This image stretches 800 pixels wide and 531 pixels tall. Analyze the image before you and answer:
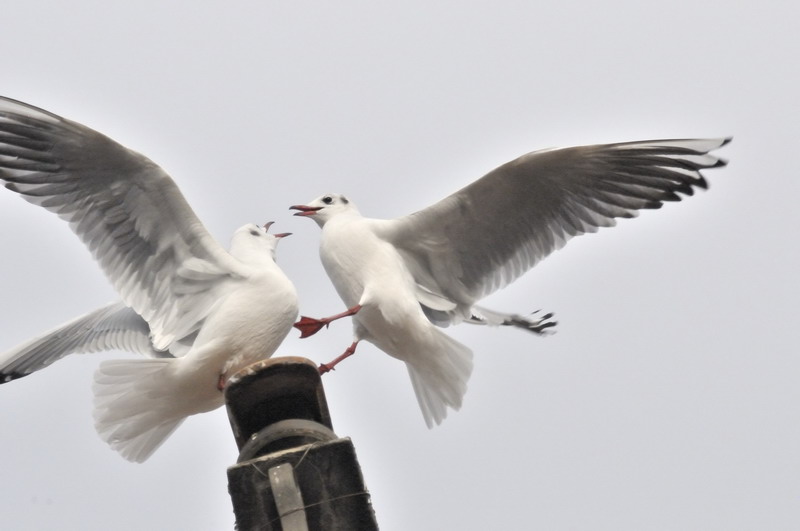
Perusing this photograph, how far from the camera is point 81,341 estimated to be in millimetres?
8602

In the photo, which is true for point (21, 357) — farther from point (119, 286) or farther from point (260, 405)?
point (260, 405)

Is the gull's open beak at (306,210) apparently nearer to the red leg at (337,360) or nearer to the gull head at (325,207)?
the gull head at (325,207)

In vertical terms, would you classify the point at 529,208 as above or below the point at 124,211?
below

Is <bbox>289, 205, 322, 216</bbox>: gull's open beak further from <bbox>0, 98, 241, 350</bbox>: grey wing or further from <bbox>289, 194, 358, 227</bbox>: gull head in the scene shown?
<bbox>0, 98, 241, 350</bbox>: grey wing

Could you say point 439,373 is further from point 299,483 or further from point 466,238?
point 299,483

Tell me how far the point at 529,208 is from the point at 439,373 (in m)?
1.13

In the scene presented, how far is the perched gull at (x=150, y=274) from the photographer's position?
22.3 feet

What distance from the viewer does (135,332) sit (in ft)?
28.0

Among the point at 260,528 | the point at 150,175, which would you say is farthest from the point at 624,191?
the point at 260,528

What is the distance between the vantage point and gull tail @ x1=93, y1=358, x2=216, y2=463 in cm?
673

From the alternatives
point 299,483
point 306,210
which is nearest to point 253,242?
point 306,210

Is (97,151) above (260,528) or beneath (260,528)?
above

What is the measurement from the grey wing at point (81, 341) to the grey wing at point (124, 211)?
1.12 m

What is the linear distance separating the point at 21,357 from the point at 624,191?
4.10 metres
